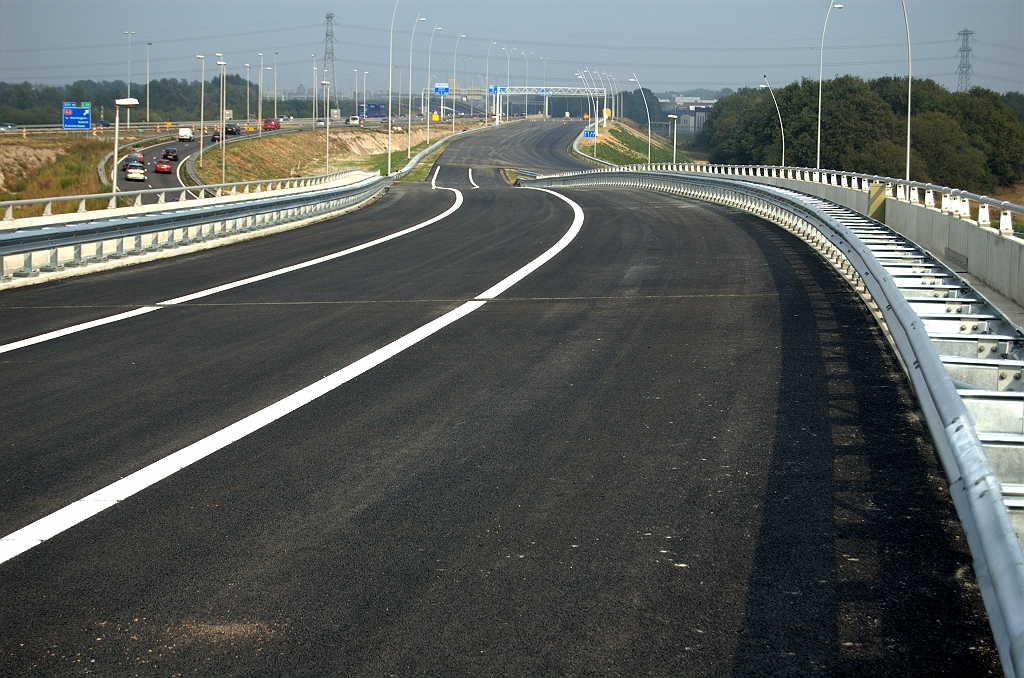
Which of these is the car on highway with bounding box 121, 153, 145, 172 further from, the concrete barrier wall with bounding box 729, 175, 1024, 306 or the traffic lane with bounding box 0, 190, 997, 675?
the traffic lane with bounding box 0, 190, 997, 675

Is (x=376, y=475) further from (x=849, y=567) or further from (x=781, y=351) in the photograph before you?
(x=781, y=351)

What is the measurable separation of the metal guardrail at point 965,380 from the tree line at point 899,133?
105175 mm

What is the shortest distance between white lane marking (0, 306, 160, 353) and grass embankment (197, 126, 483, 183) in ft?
209

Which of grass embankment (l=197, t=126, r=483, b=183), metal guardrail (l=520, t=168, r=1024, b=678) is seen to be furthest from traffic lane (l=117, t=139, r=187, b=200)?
metal guardrail (l=520, t=168, r=1024, b=678)

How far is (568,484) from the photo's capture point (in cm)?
637

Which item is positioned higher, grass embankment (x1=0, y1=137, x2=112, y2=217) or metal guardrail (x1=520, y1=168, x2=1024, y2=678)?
grass embankment (x1=0, y1=137, x2=112, y2=217)

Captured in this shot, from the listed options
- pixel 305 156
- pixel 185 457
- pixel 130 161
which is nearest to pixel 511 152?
pixel 305 156

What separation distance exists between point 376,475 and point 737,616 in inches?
108

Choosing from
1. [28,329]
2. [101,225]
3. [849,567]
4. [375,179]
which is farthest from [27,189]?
[849,567]

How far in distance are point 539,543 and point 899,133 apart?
13152 centimetres

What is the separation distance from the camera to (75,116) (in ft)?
360

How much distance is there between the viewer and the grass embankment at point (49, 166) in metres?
62.8

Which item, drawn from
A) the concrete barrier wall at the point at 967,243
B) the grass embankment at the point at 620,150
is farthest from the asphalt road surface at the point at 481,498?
the grass embankment at the point at 620,150

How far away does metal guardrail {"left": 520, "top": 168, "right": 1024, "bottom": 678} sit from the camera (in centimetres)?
369
